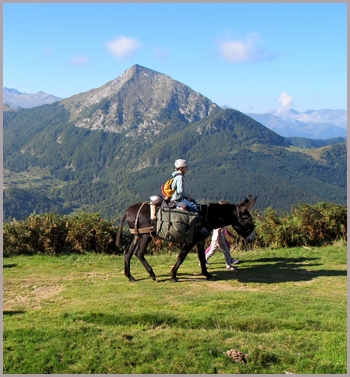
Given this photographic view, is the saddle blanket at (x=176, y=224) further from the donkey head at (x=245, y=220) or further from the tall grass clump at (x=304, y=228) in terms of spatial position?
the tall grass clump at (x=304, y=228)

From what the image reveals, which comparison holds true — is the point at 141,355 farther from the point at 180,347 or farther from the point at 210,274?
the point at 210,274

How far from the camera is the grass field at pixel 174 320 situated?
618cm

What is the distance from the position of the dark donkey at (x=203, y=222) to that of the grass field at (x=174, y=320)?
49cm

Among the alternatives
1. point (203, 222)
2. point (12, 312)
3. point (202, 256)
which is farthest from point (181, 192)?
point (12, 312)

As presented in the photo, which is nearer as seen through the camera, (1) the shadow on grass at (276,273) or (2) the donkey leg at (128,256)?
(2) the donkey leg at (128,256)

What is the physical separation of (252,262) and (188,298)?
4610 mm

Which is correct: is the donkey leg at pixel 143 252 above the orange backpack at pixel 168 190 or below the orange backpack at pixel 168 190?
below

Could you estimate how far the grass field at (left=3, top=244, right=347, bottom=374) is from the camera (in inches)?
243

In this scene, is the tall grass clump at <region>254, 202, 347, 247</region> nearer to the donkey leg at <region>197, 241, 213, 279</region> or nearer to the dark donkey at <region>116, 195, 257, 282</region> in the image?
the dark donkey at <region>116, 195, 257, 282</region>

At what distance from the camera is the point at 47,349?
638 centimetres

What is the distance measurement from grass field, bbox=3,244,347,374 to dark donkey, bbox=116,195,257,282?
19.4 inches

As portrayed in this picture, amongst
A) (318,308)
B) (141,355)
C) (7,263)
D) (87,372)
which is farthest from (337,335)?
(7,263)

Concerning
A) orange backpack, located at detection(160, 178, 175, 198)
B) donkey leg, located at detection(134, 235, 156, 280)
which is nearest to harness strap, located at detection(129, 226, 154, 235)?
donkey leg, located at detection(134, 235, 156, 280)

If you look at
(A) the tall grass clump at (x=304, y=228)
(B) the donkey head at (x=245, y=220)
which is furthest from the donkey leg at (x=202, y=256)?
(A) the tall grass clump at (x=304, y=228)
